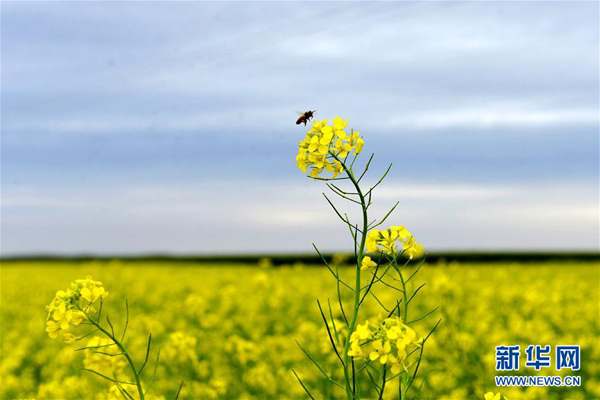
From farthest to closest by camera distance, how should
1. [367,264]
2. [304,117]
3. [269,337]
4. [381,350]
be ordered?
1. [269,337]
2. [304,117]
3. [367,264]
4. [381,350]

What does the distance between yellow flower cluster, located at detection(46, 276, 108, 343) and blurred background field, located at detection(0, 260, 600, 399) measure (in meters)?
0.73

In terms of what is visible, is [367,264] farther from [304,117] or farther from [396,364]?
[304,117]

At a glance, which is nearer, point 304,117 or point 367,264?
point 367,264

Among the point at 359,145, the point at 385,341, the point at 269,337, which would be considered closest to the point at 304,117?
the point at 359,145

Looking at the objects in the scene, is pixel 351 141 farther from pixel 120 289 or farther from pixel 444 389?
pixel 120 289

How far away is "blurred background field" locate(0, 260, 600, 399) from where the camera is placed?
15.9 ft

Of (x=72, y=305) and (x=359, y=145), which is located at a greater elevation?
(x=359, y=145)

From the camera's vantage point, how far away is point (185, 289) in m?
11.6

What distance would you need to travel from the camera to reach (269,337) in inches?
275

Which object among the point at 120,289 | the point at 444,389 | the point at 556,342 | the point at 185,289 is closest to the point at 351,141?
the point at 444,389

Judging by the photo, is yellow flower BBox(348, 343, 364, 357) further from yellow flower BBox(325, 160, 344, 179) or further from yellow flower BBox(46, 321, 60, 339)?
yellow flower BBox(46, 321, 60, 339)

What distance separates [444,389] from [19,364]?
15.6 feet

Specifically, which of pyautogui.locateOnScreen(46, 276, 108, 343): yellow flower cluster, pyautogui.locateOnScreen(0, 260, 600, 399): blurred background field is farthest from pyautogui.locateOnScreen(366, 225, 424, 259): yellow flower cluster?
pyautogui.locateOnScreen(46, 276, 108, 343): yellow flower cluster

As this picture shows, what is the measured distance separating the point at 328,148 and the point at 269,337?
5.61 meters
